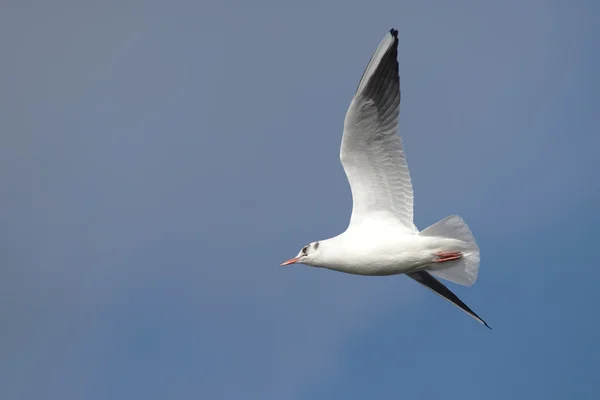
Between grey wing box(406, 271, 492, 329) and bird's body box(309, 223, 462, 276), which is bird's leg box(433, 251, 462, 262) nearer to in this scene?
bird's body box(309, 223, 462, 276)

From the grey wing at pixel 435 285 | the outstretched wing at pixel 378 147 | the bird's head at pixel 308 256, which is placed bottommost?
the grey wing at pixel 435 285

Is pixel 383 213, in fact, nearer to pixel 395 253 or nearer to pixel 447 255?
pixel 395 253

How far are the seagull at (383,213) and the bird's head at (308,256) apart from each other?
1cm

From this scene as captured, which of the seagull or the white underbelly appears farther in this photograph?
the white underbelly

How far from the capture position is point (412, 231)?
15.2 m

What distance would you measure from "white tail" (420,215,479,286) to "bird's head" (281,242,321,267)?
1245 millimetres

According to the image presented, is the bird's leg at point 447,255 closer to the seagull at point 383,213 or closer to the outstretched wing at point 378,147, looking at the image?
the seagull at point 383,213

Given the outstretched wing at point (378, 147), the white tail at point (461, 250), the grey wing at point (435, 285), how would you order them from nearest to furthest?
the outstretched wing at point (378, 147), the white tail at point (461, 250), the grey wing at point (435, 285)

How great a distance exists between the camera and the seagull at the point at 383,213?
1463 cm

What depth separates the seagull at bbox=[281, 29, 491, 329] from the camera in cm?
1463

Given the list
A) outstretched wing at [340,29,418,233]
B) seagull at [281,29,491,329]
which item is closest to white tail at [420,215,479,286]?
seagull at [281,29,491,329]

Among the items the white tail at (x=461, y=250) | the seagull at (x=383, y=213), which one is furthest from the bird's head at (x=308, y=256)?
the white tail at (x=461, y=250)

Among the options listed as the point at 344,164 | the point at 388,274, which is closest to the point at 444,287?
the point at 388,274

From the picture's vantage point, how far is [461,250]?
49.4ft
